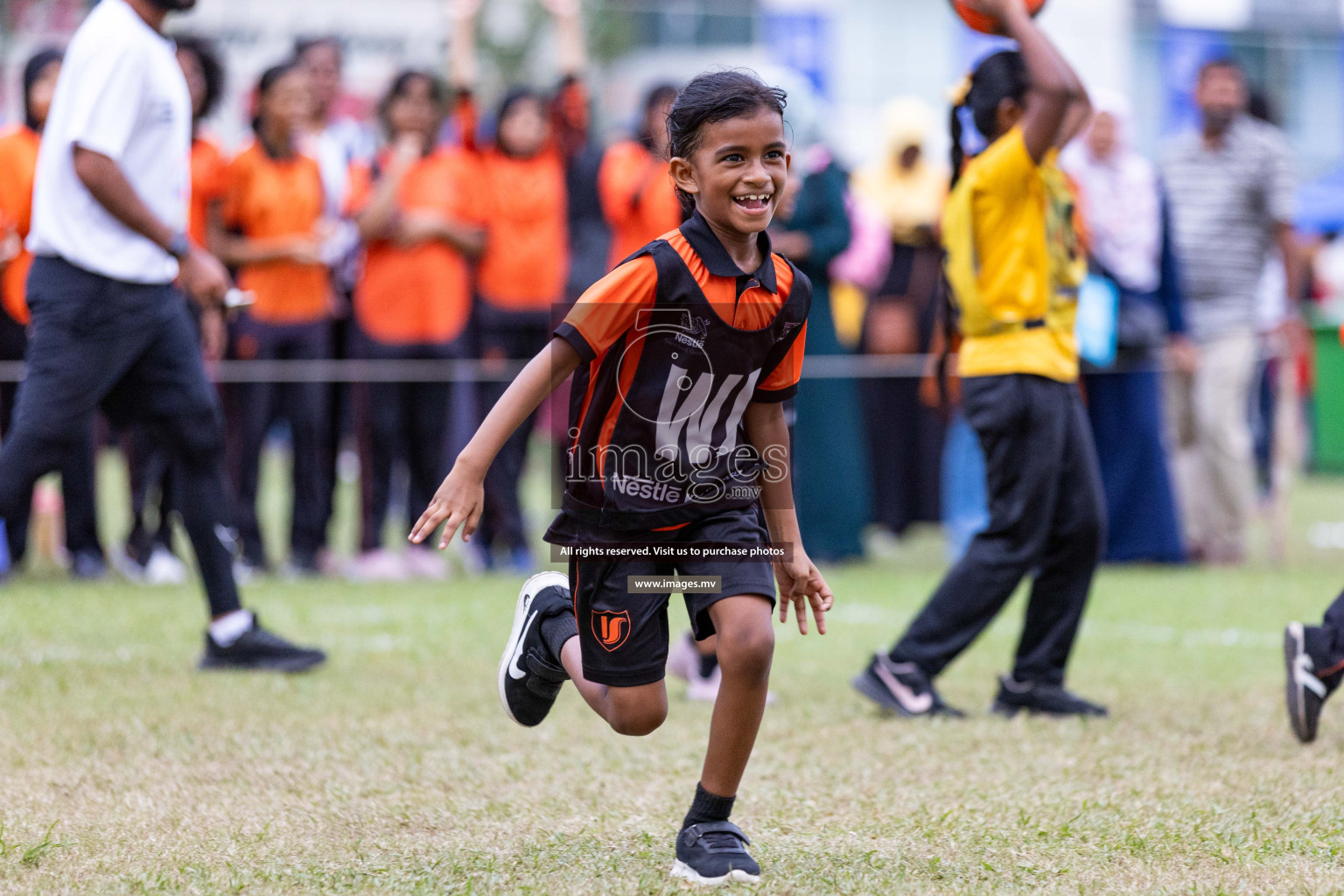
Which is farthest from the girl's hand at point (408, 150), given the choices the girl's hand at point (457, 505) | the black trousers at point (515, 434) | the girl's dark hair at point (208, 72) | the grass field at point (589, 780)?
the girl's hand at point (457, 505)

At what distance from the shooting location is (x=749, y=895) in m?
3.08

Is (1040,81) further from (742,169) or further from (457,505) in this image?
(457,505)

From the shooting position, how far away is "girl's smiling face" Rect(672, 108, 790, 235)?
3266 mm

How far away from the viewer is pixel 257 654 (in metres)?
5.50

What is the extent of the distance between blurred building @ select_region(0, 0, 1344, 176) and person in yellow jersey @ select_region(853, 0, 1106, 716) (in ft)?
73.3

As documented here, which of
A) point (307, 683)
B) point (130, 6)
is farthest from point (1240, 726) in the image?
point (130, 6)

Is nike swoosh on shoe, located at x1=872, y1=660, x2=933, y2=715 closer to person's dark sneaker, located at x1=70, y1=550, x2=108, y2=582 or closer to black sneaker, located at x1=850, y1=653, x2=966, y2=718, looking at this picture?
black sneaker, located at x1=850, y1=653, x2=966, y2=718

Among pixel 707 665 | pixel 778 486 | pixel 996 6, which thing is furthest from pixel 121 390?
pixel 996 6

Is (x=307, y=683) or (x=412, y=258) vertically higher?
(x=412, y=258)

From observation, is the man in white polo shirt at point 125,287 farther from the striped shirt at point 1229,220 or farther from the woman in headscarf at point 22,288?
the striped shirt at point 1229,220

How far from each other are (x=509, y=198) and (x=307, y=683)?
13.4 feet

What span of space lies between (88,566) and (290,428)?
122cm

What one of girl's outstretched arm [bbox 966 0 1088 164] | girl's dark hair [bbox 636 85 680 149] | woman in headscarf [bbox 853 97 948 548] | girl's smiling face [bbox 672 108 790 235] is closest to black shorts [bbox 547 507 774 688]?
girl's smiling face [bbox 672 108 790 235]

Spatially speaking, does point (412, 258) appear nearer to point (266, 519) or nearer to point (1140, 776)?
point (266, 519)
